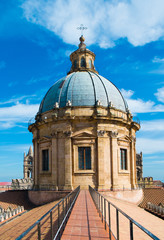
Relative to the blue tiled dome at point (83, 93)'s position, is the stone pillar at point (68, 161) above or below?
below

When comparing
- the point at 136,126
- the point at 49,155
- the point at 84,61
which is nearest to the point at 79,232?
the point at 49,155

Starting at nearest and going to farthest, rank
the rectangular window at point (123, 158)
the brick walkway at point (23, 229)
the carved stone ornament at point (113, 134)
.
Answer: the brick walkway at point (23, 229)
the carved stone ornament at point (113, 134)
the rectangular window at point (123, 158)

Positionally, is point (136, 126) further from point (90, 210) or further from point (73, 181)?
point (90, 210)

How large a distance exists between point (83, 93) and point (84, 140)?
203 inches

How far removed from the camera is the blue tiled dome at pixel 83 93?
977 inches

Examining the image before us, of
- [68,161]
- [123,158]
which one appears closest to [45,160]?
[68,161]

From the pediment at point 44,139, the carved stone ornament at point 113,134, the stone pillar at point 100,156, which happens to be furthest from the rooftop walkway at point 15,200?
the carved stone ornament at point 113,134

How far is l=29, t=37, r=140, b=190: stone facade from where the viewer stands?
906 inches

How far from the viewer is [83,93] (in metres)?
25.1

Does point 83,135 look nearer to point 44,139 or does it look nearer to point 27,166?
point 44,139

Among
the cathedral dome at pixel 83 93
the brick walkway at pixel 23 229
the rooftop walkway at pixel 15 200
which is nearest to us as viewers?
the brick walkway at pixel 23 229

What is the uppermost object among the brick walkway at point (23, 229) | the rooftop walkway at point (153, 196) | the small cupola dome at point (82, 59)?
the small cupola dome at point (82, 59)

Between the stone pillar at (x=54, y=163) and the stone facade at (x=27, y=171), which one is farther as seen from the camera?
the stone facade at (x=27, y=171)

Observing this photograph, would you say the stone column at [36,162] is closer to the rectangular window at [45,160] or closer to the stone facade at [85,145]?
the rectangular window at [45,160]
